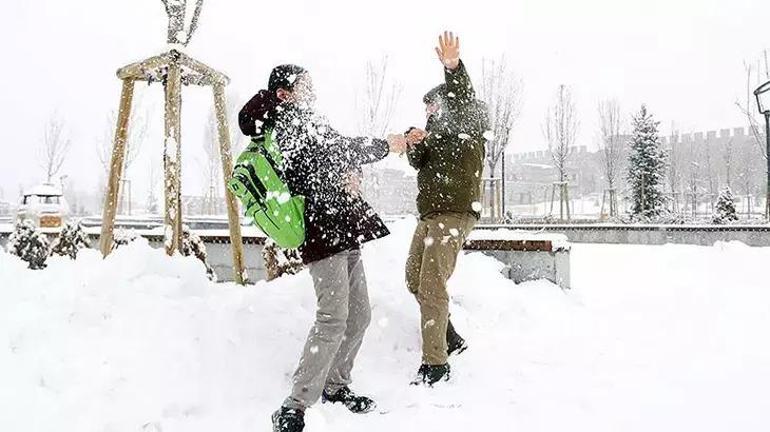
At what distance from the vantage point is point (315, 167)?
8.63ft

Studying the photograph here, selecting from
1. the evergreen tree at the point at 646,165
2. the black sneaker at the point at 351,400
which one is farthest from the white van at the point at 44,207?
the evergreen tree at the point at 646,165

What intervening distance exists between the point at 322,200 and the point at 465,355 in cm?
165

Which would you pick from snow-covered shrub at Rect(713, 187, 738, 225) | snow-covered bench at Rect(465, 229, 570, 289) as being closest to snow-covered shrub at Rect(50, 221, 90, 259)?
snow-covered bench at Rect(465, 229, 570, 289)

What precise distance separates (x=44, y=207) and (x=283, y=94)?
53.9ft

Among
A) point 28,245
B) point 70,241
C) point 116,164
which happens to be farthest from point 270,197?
point 28,245

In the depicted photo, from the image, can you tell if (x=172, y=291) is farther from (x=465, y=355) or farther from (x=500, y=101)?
(x=500, y=101)

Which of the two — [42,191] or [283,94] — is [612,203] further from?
[283,94]

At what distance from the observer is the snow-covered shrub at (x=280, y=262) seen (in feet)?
16.5

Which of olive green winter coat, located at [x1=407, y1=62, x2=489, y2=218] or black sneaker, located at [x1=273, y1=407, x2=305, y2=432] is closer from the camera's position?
black sneaker, located at [x1=273, y1=407, x2=305, y2=432]

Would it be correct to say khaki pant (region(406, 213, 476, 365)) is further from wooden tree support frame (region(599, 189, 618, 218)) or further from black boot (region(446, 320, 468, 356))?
wooden tree support frame (region(599, 189, 618, 218))

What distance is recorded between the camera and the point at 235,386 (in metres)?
2.92

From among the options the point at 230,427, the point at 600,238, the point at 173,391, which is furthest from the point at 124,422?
the point at 600,238

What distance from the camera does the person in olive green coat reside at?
→ 322 cm

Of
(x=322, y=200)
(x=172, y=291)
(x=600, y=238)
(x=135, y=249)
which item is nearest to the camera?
(x=322, y=200)
